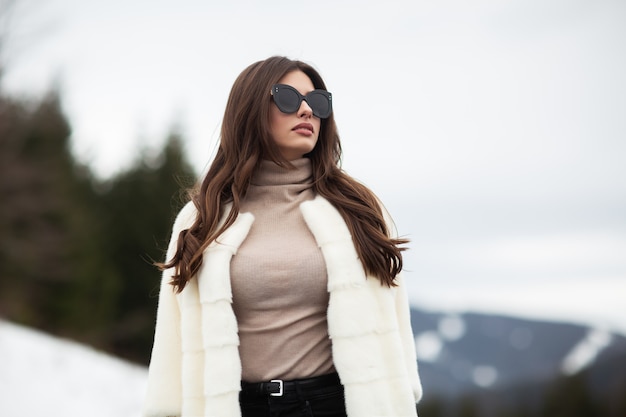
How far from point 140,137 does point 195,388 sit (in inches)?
1095

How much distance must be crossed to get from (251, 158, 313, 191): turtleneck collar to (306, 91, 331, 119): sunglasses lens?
0.27m

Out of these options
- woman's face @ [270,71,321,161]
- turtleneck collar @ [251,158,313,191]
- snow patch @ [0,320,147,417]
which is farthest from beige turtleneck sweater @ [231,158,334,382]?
snow patch @ [0,320,147,417]

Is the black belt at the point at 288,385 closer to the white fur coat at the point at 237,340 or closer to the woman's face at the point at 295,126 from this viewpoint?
the white fur coat at the point at 237,340

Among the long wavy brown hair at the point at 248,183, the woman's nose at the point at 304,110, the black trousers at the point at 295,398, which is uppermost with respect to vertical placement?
the woman's nose at the point at 304,110

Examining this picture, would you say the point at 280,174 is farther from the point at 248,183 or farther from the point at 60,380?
the point at 60,380

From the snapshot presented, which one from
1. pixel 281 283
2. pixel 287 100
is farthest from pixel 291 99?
pixel 281 283

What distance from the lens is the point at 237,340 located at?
125 inches

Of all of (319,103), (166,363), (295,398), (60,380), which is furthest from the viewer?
(60,380)

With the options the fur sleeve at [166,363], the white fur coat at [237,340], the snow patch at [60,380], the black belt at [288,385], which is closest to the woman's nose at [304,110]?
the white fur coat at [237,340]

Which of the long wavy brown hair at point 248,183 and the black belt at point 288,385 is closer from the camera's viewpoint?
the black belt at point 288,385

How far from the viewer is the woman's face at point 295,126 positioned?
11.3 feet

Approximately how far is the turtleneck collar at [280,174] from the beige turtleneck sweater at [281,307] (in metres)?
0.33

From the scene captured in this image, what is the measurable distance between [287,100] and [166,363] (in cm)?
136

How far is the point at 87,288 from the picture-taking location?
26.5m
